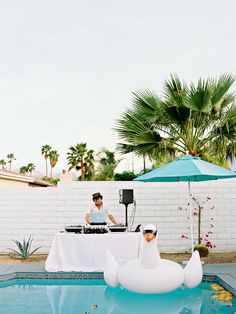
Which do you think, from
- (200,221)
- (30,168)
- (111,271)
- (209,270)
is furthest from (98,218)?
(30,168)

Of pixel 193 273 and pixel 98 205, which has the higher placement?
pixel 98 205

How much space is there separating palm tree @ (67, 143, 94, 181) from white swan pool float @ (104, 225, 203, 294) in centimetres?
2706

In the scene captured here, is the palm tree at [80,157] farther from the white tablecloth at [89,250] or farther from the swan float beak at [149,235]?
the swan float beak at [149,235]

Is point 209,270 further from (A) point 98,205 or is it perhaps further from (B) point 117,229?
(A) point 98,205

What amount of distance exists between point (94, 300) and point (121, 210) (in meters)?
3.49

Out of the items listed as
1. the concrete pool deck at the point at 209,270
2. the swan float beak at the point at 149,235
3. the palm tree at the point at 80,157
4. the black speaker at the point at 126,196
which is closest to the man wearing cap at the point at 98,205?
the black speaker at the point at 126,196

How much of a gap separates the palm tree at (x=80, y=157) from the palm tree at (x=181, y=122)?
22.7m

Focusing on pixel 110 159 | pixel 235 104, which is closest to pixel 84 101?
pixel 235 104

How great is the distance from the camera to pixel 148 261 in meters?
5.18

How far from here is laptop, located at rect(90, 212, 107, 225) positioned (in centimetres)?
611

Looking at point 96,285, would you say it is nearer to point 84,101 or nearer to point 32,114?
point 84,101

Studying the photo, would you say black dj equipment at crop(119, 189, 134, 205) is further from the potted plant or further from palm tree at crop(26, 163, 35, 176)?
palm tree at crop(26, 163, 35, 176)

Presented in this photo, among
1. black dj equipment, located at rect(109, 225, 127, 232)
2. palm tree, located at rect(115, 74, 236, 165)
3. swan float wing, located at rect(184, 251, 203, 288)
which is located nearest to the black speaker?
black dj equipment, located at rect(109, 225, 127, 232)

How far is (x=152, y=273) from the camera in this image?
514 centimetres
